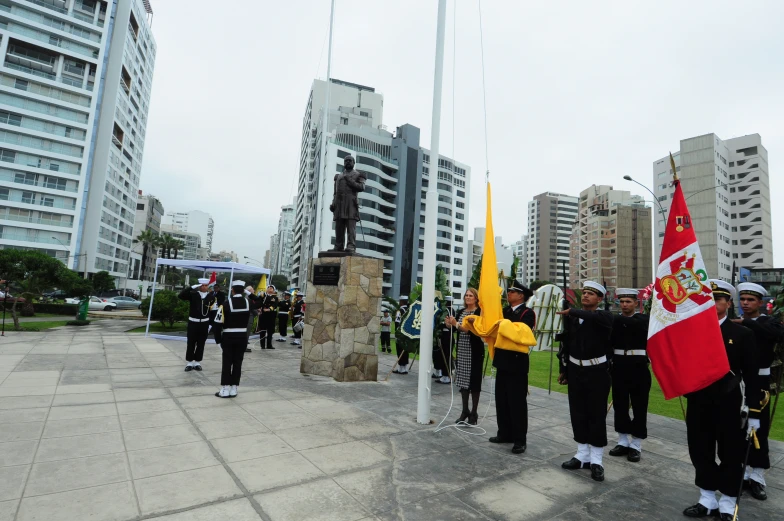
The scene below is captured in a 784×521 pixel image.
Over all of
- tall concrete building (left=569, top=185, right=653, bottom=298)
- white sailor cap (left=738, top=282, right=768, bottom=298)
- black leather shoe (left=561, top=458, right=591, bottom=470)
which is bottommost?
black leather shoe (left=561, top=458, right=591, bottom=470)

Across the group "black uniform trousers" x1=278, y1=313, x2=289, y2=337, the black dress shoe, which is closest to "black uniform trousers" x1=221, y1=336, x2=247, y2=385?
the black dress shoe

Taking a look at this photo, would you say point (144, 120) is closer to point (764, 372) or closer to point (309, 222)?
point (309, 222)

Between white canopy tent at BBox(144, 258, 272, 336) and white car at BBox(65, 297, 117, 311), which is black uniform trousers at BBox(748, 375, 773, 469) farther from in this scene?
white car at BBox(65, 297, 117, 311)

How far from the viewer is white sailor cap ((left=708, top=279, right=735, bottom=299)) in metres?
4.11

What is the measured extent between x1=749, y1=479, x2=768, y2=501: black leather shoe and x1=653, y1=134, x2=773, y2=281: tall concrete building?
7172 centimetres

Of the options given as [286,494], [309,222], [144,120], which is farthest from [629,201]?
[286,494]

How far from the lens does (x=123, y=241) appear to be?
222 feet

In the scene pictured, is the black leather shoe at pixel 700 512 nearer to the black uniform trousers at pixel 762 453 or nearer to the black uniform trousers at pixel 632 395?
the black uniform trousers at pixel 762 453

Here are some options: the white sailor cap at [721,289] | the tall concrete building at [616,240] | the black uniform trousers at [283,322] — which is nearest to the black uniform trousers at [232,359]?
the white sailor cap at [721,289]

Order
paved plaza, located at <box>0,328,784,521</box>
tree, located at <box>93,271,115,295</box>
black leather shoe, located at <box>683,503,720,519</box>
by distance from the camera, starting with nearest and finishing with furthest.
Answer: paved plaza, located at <box>0,328,784,521</box>
black leather shoe, located at <box>683,503,720,519</box>
tree, located at <box>93,271,115,295</box>

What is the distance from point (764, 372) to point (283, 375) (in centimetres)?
795

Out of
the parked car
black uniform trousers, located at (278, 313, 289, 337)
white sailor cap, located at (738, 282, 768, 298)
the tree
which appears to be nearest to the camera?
white sailor cap, located at (738, 282, 768, 298)

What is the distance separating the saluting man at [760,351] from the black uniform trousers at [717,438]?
0.45 meters

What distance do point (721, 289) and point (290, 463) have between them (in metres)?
4.68
